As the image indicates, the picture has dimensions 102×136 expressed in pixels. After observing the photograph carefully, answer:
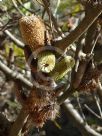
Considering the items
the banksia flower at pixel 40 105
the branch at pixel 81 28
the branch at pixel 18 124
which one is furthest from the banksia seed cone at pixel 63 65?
the branch at pixel 18 124

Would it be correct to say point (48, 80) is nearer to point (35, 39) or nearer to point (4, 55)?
point (35, 39)

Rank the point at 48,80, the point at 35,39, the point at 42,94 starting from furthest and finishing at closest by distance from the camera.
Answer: the point at 42,94 < the point at 48,80 < the point at 35,39

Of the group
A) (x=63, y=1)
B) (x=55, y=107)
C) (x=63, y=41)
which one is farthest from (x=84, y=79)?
(x=63, y=1)

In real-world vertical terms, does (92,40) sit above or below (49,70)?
above

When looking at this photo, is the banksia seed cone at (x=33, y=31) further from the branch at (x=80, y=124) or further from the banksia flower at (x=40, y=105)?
the branch at (x=80, y=124)

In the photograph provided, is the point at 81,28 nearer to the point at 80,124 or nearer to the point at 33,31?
the point at 33,31

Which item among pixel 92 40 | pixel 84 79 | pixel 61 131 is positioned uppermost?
pixel 61 131
